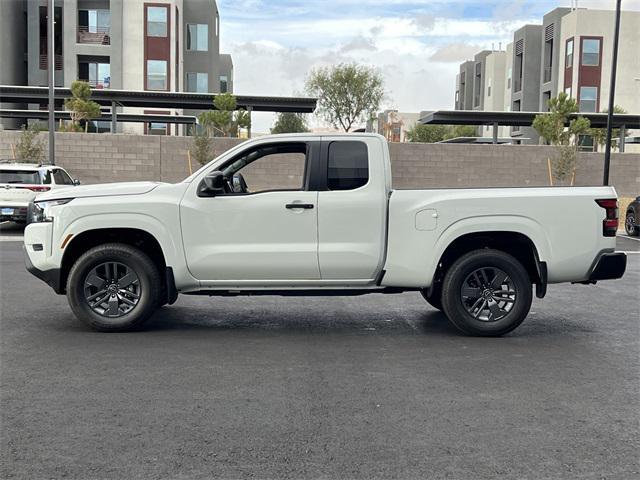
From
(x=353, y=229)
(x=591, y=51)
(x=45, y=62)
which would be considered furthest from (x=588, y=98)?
(x=353, y=229)

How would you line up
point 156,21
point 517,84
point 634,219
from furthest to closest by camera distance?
point 517,84, point 156,21, point 634,219

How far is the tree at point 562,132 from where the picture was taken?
108 ft

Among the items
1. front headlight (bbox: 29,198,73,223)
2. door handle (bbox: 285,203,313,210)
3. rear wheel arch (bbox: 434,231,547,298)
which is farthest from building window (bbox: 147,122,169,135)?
rear wheel arch (bbox: 434,231,547,298)

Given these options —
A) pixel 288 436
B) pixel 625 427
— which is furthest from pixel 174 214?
pixel 625 427

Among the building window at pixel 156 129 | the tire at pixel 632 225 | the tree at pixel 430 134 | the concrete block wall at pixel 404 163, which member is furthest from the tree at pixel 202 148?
the tree at pixel 430 134

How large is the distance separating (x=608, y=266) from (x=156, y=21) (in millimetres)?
46368

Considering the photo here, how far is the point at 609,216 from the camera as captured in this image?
7832 millimetres

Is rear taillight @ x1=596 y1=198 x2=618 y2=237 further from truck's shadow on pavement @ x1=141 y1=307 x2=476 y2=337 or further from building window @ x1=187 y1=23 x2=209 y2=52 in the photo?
building window @ x1=187 y1=23 x2=209 y2=52

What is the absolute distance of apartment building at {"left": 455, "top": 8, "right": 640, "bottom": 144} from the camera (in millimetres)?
58469

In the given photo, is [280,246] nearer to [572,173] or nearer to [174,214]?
[174,214]

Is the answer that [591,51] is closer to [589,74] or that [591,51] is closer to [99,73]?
[589,74]

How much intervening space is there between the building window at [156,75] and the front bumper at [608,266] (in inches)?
1773

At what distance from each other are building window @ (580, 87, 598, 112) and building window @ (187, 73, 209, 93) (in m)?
29.4

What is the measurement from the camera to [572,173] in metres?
33.2
